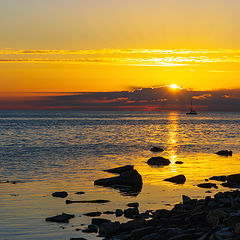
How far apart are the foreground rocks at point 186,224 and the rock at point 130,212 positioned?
0.25 meters

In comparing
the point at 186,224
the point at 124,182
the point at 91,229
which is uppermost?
the point at 186,224

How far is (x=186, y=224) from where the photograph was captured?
1828 cm

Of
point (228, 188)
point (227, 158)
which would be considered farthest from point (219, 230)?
point (227, 158)

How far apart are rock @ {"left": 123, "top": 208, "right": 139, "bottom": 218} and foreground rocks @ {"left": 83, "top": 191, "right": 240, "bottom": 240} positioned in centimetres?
25

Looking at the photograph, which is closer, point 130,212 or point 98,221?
point 98,221

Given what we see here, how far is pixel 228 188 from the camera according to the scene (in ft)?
97.2

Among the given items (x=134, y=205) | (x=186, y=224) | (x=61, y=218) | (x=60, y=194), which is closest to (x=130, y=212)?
(x=134, y=205)

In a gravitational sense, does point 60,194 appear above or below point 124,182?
above

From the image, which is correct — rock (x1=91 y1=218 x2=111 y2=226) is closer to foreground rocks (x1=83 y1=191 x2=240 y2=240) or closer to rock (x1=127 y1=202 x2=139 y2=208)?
foreground rocks (x1=83 y1=191 x2=240 y2=240)

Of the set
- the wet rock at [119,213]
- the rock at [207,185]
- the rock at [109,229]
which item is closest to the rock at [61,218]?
the wet rock at [119,213]

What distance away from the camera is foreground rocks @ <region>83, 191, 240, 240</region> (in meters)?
15.8

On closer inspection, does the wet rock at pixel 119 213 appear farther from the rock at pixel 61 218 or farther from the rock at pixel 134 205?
the rock at pixel 61 218

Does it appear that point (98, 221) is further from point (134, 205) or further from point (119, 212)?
point (134, 205)

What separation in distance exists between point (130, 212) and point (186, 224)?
14.8 ft
